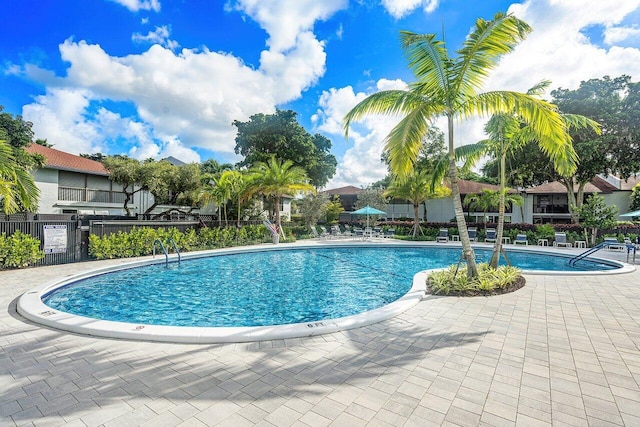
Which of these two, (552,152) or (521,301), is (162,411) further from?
(552,152)

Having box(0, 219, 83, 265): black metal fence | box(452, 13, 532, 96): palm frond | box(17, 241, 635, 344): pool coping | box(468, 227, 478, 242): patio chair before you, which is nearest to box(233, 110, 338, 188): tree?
box(468, 227, 478, 242): patio chair

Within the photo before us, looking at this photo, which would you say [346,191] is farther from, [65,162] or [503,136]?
[503,136]

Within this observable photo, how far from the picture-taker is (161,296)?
8094mm

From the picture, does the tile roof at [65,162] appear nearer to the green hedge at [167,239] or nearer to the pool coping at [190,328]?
the green hedge at [167,239]

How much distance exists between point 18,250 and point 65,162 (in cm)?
1352

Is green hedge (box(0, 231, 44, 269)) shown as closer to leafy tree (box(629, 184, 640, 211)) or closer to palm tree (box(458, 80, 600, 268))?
palm tree (box(458, 80, 600, 268))

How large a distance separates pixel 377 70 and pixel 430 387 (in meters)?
12.5

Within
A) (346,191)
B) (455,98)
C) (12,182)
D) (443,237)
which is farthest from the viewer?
(346,191)

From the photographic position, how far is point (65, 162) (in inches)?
813

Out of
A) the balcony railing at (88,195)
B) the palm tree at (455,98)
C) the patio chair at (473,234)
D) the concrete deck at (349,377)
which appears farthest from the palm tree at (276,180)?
the concrete deck at (349,377)

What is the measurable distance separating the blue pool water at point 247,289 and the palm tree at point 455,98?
3.45 metres

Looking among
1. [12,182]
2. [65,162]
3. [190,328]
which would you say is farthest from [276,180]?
[190,328]

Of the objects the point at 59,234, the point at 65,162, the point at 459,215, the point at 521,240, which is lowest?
the point at 521,240

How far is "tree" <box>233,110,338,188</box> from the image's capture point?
30938 millimetres
